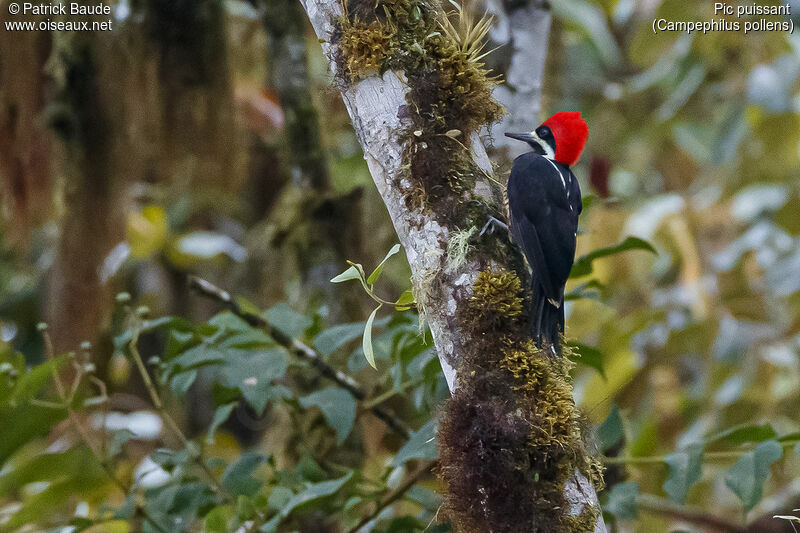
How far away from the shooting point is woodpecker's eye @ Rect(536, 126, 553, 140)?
70.8 inches

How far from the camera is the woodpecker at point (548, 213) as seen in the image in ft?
4.27

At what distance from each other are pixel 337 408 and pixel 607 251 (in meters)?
0.71

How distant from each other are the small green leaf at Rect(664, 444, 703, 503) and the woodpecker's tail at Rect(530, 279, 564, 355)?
55 cm

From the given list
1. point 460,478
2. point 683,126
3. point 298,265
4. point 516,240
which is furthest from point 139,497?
point 683,126

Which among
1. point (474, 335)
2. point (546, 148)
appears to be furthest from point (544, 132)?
point (474, 335)

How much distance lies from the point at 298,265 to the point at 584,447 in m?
1.58

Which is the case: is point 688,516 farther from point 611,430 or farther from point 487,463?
point 487,463

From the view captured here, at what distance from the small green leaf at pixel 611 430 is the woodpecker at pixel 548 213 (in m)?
0.49

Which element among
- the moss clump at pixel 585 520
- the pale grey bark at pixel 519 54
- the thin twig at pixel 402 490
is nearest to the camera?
the moss clump at pixel 585 520

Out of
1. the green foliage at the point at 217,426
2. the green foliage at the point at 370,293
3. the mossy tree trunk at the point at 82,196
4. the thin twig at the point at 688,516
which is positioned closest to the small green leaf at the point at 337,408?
the green foliage at the point at 217,426

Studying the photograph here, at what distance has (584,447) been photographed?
1.21m

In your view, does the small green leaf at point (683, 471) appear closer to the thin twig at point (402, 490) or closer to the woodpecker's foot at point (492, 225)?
the thin twig at point (402, 490)

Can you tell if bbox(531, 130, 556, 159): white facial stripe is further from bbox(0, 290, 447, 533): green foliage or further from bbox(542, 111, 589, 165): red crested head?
bbox(0, 290, 447, 533): green foliage

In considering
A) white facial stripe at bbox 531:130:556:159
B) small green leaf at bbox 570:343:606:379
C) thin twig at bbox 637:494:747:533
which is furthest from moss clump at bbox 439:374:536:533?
thin twig at bbox 637:494:747:533
